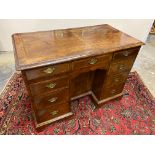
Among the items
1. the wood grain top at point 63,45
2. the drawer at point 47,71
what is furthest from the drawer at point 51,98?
the wood grain top at point 63,45

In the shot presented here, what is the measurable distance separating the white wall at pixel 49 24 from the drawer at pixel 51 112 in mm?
1618

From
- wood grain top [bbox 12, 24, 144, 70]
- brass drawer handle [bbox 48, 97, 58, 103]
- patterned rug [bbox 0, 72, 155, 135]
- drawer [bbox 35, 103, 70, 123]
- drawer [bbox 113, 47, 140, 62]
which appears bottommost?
patterned rug [bbox 0, 72, 155, 135]

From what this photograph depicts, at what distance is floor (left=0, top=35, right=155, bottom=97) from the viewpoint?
84.1 inches

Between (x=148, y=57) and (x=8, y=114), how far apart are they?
110 inches

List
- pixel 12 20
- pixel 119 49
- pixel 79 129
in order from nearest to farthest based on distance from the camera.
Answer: pixel 119 49 < pixel 79 129 < pixel 12 20

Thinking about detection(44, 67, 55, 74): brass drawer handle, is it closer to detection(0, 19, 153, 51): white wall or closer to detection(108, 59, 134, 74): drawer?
detection(108, 59, 134, 74): drawer

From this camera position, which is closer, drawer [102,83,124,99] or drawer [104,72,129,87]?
drawer [104,72,129,87]

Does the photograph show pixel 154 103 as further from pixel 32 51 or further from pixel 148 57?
pixel 32 51

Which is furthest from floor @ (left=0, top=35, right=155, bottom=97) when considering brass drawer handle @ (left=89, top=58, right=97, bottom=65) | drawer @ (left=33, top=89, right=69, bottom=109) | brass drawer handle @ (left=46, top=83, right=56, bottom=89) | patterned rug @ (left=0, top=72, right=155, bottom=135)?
brass drawer handle @ (left=89, top=58, right=97, bottom=65)

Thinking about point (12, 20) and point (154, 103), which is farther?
point (12, 20)

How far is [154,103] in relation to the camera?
72.3 inches
